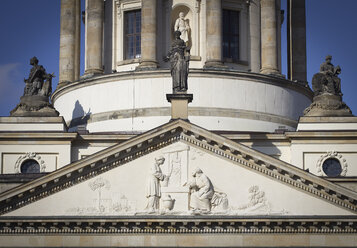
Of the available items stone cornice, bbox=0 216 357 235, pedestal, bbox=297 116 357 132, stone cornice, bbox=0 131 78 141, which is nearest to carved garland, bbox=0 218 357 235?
stone cornice, bbox=0 216 357 235

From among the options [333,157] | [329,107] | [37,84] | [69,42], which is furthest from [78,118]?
[333,157]

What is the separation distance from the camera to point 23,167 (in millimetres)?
62469

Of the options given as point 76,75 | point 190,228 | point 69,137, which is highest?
point 76,75

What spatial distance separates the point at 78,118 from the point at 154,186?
12808 millimetres

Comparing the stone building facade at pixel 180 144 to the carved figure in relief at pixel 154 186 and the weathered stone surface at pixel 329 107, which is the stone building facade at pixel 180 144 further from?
the weathered stone surface at pixel 329 107

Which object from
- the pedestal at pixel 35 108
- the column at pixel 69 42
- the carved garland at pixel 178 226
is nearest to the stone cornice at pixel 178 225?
the carved garland at pixel 178 226

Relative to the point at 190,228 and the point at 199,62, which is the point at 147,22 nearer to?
the point at 199,62

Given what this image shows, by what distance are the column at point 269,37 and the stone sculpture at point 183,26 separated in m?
3.94

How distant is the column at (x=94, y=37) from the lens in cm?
6881

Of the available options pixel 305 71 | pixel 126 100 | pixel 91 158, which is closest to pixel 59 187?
pixel 91 158

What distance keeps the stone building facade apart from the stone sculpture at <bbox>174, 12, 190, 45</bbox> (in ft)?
0.23

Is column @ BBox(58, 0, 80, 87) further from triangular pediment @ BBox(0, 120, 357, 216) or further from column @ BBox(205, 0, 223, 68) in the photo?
triangular pediment @ BBox(0, 120, 357, 216)

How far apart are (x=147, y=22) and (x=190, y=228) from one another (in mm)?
15842

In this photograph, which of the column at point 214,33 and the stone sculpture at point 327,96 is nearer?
the stone sculpture at point 327,96
